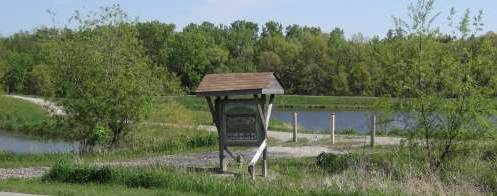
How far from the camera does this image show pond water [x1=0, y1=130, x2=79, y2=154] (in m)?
25.5

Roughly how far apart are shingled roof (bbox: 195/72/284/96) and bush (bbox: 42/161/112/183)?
318cm

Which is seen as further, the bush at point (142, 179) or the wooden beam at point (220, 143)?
the wooden beam at point (220, 143)

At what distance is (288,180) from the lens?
14.1 metres

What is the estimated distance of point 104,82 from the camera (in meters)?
22.9

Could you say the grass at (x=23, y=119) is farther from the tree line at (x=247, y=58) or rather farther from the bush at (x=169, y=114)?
the tree line at (x=247, y=58)

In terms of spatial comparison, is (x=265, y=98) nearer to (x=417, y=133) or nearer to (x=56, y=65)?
(x=417, y=133)

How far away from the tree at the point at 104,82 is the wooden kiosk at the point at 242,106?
260 inches

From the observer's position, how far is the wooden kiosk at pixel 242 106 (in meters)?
15.9

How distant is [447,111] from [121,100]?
435 inches

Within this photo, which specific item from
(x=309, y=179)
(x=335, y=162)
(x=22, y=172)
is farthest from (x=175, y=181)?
(x=22, y=172)

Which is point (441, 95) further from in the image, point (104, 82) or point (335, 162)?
point (104, 82)

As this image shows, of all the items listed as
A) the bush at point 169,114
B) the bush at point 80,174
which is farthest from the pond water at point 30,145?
the bush at point 80,174

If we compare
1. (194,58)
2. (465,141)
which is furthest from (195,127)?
(194,58)

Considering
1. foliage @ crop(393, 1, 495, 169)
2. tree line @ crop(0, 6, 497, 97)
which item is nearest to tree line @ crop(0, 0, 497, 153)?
foliage @ crop(393, 1, 495, 169)
